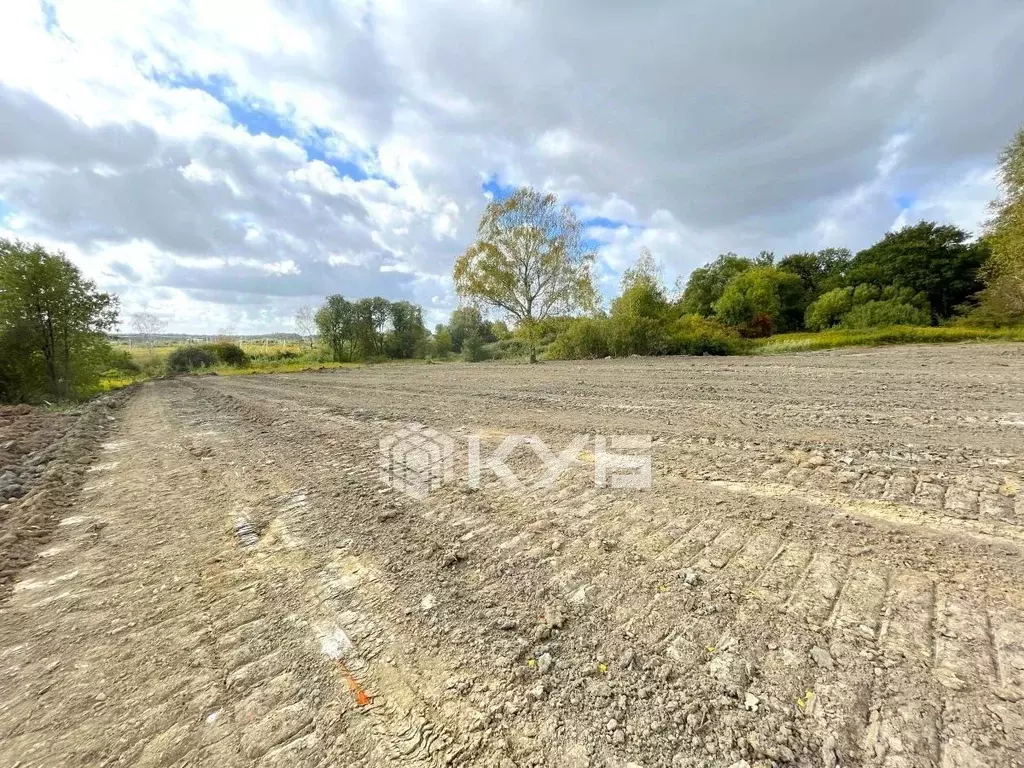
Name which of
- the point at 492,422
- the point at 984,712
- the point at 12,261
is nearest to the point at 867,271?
the point at 492,422

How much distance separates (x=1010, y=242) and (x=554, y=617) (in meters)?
27.0

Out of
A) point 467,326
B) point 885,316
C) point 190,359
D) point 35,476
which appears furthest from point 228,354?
point 885,316

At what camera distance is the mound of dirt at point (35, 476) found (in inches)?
125

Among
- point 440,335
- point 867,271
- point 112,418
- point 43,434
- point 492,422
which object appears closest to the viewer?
point 492,422

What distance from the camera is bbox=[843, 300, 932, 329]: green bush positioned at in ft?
84.3

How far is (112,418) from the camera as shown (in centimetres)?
1068

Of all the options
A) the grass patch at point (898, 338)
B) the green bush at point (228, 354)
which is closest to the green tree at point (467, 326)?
the grass patch at point (898, 338)

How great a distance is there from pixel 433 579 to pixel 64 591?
2.28 m

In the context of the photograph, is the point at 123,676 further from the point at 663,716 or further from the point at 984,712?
the point at 984,712

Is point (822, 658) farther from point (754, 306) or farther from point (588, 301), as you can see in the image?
point (754, 306)

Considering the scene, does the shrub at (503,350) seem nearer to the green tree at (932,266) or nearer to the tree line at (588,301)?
the tree line at (588,301)

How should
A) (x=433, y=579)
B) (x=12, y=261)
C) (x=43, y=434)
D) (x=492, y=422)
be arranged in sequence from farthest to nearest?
(x=12, y=261) < (x=43, y=434) < (x=492, y=422) < (x=433, y=579)

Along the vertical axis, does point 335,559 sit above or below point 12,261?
below

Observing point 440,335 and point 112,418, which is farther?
point 440,335
